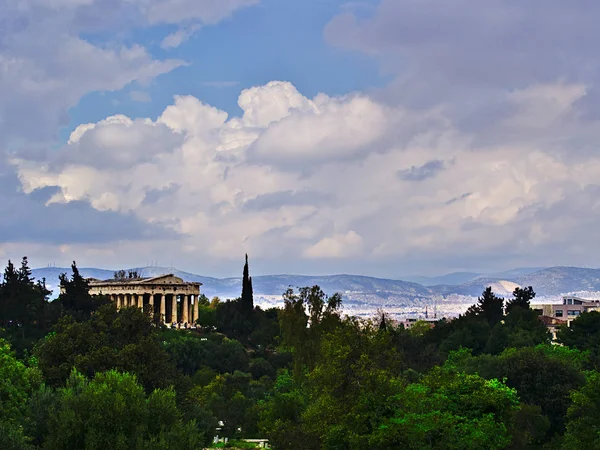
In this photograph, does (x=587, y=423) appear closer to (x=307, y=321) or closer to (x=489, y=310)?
(x=307, y=321)

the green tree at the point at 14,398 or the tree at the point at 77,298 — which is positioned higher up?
the tree at the point at 77,298

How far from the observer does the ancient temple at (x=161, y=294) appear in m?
153

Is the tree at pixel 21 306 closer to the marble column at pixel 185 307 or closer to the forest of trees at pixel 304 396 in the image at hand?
the forest of trees at pixel 304 396

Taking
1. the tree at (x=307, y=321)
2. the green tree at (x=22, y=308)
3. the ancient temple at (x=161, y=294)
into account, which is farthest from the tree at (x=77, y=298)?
the ancient temple at (x=161, y=294)

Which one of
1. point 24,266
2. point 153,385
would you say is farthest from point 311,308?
point 24,266

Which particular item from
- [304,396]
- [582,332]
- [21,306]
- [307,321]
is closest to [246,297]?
[21,306]

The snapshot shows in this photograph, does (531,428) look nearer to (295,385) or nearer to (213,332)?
(295,385)

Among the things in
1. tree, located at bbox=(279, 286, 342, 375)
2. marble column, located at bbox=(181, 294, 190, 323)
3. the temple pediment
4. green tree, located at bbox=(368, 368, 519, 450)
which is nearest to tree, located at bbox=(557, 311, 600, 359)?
tree, located at bbox=(279, 286, 342, 375)

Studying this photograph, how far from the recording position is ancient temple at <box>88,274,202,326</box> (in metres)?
153

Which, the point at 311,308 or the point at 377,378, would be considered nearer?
the point at 377,378

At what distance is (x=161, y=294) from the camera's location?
506 feet

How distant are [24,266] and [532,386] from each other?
195 ft

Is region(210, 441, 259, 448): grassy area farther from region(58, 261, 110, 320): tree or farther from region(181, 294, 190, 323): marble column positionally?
region(181, 294, 190, 323): marble column

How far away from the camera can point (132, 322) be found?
57438mm
